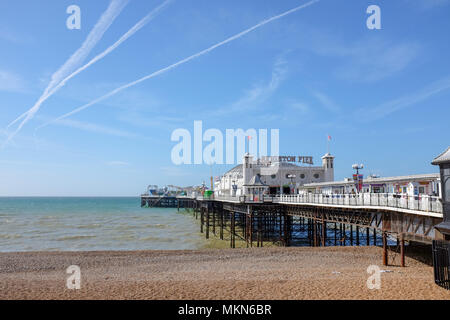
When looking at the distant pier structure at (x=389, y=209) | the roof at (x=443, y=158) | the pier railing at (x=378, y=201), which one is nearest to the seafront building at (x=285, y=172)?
the distant pier structure at (x=389, y=209)

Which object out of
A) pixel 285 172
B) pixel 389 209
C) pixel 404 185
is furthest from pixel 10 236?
pixel 404 185

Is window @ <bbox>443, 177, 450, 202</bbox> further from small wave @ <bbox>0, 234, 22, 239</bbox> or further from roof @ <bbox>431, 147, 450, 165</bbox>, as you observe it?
small wave @ <bbox>0, 234, 22, 239</bbox>

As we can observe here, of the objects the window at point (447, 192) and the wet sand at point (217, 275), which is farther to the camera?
the window at point (447, 192)

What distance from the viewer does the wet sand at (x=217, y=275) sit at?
11.5 metres

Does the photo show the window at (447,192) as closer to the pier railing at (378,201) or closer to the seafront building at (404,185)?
the pier railing at (378,201)

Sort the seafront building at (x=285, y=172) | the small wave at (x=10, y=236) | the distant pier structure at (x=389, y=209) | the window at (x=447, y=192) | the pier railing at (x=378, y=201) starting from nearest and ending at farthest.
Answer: the window at (x=447, y=192) < the distant pier structure at (x=389, y=209) < the pier railing at (x=378, y=201) < the small wave at (x=10, y=236) < the seafront building at (x=285, y=172)

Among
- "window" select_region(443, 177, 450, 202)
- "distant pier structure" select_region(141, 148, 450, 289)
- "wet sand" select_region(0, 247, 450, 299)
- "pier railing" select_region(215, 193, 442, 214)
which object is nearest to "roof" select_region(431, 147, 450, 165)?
"distant pier structure" select_region(141, 148, 450, 289)

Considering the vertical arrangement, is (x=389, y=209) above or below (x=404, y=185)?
below

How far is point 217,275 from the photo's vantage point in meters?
16.0

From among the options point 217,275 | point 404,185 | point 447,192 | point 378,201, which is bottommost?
point 217,275

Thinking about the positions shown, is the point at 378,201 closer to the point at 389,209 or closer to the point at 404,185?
the point at 389,209

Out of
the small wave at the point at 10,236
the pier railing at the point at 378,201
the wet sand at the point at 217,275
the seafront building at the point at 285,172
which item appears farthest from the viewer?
the seafront building at the point at 285,172

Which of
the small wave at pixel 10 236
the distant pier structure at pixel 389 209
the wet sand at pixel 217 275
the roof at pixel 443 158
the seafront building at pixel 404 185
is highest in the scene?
the roof at pixel 443 158
